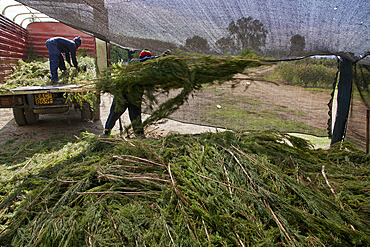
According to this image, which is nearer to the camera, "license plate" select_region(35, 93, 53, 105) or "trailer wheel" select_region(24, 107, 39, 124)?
"license plate" select_region(35, 93, 53, 105)

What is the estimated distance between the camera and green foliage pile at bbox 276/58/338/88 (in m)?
3.44

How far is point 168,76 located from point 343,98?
10.3 ft

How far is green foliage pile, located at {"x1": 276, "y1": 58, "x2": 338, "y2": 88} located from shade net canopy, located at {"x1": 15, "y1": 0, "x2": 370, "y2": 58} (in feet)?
0.65

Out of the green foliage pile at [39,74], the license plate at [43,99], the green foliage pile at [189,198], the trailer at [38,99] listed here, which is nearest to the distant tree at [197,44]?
the green foliage pile at [189,198]

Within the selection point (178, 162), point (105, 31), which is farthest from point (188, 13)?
point (178, 162)

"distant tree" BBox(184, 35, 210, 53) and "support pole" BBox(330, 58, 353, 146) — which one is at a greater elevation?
"distant tree" BBox(184, 35, 210, 53)

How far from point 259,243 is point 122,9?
371cm

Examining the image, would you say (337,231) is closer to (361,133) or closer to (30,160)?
(361,133)

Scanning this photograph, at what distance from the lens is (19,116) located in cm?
558

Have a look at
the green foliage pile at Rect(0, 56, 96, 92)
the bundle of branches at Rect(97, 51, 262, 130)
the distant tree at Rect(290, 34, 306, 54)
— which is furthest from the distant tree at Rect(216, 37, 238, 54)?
the green foliage pile at Rect(0, 56, 96, 92)

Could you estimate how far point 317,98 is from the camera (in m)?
3.85

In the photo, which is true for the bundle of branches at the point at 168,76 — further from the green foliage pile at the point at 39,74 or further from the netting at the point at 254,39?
the green foliage pile at the point at 39,74

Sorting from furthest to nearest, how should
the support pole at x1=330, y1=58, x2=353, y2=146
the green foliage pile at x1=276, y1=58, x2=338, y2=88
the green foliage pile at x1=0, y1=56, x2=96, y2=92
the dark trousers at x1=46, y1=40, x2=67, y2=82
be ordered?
the dark trousers at x1=46, y1=40, x2=67, y2=82
the green foliage pile at x1=0, y1=56, x2=96, y2=92
the support pole at x1=330, y1=58, x2=353, y2=146
the green foliage pile at x1=276, y1=58, x2=338, y2=88

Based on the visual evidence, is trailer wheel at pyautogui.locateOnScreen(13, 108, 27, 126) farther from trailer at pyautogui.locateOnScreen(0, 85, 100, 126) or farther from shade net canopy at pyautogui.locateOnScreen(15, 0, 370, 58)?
shade net canopy at pyautogui.locateOnScreen(15, 0, 370, 58)
